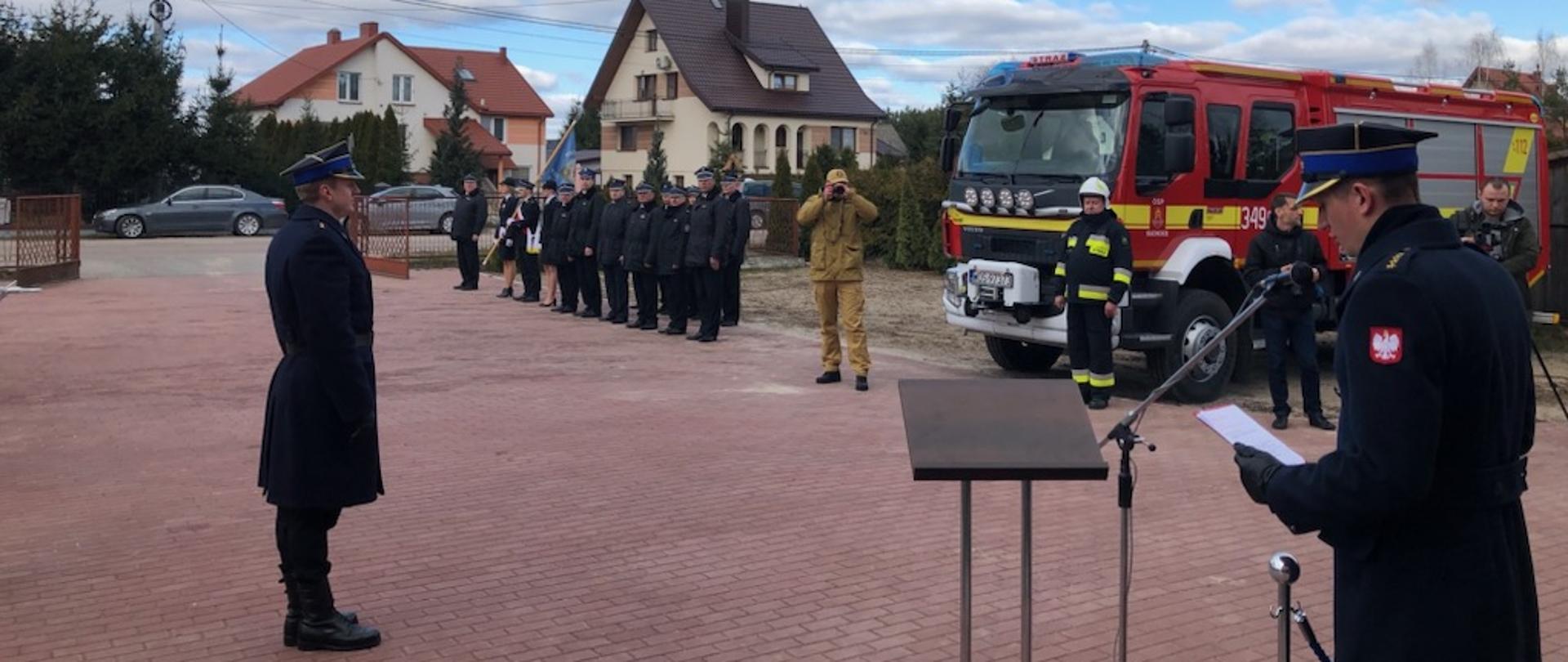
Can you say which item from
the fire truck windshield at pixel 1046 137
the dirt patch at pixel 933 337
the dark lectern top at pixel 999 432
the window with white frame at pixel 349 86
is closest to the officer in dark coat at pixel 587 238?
the dirt patch at pixel 933 337

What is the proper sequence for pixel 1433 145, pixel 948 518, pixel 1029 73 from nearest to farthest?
pixel 948 518 < pixel 1029 73 < pixel 1433 145

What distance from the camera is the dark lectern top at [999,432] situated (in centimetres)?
386

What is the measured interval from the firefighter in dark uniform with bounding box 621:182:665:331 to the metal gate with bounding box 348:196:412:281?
33.4 ft

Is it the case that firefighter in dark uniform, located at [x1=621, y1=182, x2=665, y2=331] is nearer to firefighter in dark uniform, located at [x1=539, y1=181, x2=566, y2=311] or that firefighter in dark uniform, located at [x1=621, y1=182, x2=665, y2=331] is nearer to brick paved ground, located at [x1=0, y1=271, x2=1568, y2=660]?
firefighter in dark uniform, located at [x1=539, y1=181, x2=566, y2=311]

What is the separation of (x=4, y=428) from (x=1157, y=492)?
793 cm

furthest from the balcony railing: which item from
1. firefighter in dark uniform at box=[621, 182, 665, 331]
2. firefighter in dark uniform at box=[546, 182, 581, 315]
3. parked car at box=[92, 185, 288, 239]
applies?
firefighter in dark uniform at box=[621, 182, 665, 331]

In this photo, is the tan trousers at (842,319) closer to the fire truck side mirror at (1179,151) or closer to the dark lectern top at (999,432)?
the fire truck side mirror at (1179,151)

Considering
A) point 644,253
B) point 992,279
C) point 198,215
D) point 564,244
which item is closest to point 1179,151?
point 992,279

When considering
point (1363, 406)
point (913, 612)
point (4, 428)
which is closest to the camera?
point (1363, 406)

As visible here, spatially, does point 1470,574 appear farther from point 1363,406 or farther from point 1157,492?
point 1157,492

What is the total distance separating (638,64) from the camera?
69312 millimetres

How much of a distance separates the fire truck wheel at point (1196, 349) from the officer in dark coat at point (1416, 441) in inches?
341

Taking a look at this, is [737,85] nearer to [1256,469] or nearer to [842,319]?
[842,319]

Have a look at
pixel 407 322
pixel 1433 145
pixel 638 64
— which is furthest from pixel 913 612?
pixel 638 64
